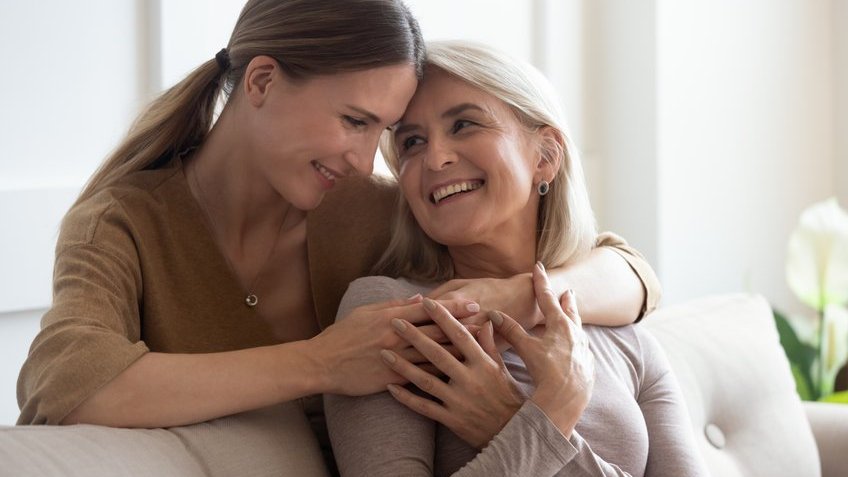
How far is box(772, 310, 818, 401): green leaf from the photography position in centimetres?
303

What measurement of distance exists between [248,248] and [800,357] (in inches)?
74.9

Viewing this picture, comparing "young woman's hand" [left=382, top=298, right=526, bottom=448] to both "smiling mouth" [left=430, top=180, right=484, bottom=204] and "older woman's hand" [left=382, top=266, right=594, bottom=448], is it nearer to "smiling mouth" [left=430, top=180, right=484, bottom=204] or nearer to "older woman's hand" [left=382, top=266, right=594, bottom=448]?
"older woman's hand" [left=382, top=266, right=594, bottom=448]

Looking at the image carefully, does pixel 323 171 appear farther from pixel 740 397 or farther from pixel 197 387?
pixel 740 397

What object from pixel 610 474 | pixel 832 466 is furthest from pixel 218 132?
pixel 832 466

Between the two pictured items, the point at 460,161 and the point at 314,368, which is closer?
the point at 314,368

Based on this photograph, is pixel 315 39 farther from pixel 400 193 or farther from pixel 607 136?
pixel 607 136

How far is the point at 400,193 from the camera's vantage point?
1.79m

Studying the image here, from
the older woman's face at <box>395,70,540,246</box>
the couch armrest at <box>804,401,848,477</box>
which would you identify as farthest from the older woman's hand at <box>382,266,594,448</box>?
the couch armrest at <box>804,401,848,477</box>

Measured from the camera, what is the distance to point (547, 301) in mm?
1546

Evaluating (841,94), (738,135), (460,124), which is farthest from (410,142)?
(841,94)

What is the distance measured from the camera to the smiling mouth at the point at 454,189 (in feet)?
5.47

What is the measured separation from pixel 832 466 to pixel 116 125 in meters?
1.60

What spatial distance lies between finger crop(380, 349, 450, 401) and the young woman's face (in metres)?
0.32

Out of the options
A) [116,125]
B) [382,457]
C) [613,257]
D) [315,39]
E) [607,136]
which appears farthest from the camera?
[607,136]
